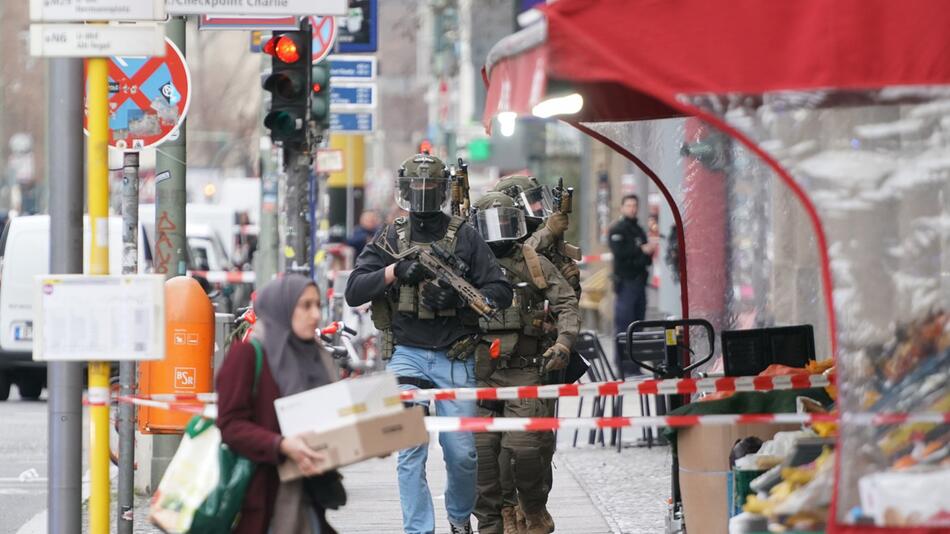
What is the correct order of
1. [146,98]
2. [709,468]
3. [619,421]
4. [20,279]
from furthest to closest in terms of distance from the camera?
1. [20,279]
2. [146,98]
3. [709,468]
4. [619,421]

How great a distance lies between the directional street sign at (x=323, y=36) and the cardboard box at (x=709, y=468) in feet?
27.9

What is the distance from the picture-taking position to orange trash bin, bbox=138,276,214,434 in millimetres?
9586

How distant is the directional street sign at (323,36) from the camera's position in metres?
15.4

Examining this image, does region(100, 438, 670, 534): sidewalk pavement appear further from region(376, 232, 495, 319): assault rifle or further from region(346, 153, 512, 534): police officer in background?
region(376, 232, 495, 319): assault rifle

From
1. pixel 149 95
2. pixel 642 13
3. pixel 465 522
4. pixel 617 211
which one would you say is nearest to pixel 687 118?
pixel 465 522

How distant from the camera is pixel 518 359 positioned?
31.3ft

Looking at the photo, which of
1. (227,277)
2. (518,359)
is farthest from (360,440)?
(227,277)

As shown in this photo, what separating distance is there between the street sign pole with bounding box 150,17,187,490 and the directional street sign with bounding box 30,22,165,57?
4486mm

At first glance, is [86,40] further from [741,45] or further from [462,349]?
[462,349]

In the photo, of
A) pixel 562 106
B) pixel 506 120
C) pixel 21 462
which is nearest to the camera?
pixel 506 120

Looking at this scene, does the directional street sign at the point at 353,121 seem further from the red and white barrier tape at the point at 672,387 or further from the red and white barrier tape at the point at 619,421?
the red and white barrier tape at the point at 619,421

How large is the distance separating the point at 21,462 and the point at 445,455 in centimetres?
588

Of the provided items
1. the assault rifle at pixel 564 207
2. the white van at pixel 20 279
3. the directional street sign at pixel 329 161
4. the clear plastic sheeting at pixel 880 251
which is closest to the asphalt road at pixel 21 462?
the white van at pixel 20 279

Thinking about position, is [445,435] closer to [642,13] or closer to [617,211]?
[642,13]
